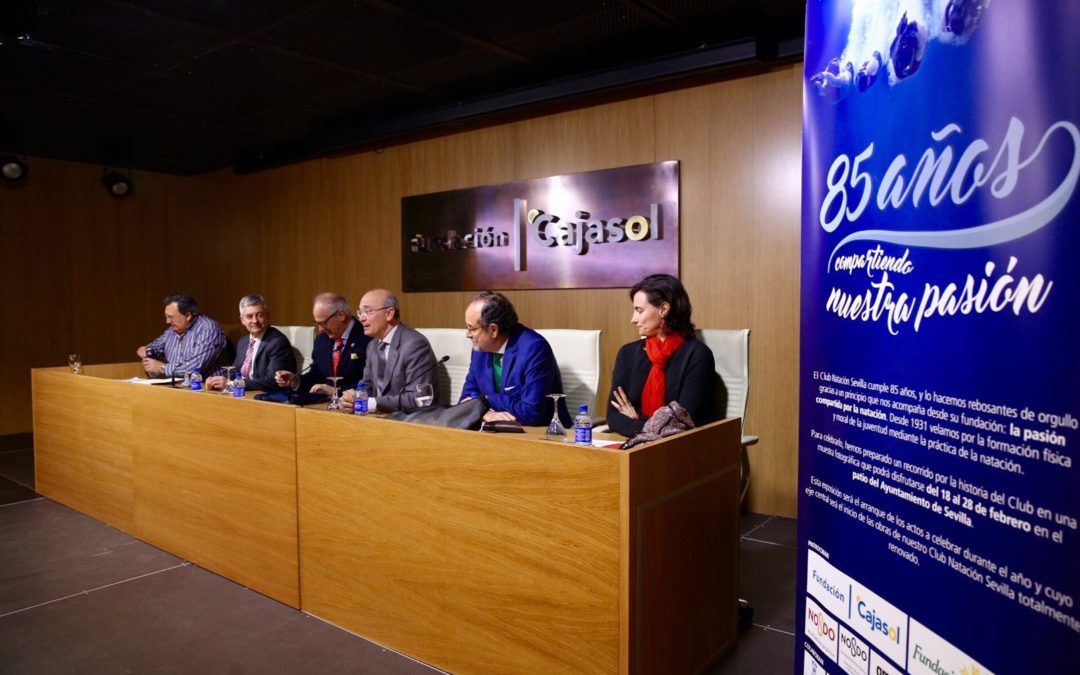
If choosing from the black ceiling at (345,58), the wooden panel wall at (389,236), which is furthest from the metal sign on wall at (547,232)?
the black ceiling at (345,58)

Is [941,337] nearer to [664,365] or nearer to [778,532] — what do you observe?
[664,365]

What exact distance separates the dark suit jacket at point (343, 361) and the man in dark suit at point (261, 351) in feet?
0.61

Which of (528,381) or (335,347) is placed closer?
(528,381)

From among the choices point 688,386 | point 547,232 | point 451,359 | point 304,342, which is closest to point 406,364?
point 451,359

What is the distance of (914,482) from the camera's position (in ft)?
3.64

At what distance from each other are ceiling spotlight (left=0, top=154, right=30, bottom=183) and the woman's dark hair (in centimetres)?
631

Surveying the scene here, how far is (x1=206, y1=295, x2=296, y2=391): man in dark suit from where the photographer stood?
4.30 m

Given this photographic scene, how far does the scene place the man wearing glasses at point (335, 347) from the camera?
414 cm

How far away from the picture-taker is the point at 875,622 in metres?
1.21

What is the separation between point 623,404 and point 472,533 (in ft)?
3.60

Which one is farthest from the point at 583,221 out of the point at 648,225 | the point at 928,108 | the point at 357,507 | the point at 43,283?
the point at 43,283

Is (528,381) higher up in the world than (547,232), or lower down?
lower down

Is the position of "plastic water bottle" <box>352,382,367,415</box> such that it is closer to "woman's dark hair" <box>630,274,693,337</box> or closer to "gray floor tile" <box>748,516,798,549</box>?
"woman's dark hair" <box>630,274,693,337</box>

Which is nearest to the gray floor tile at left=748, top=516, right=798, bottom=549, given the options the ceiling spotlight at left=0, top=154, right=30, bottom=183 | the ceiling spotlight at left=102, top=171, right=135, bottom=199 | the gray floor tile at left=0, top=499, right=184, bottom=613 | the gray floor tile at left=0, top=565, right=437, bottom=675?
the gray floor tile at left=0, top=565, right=437, bottom=675
